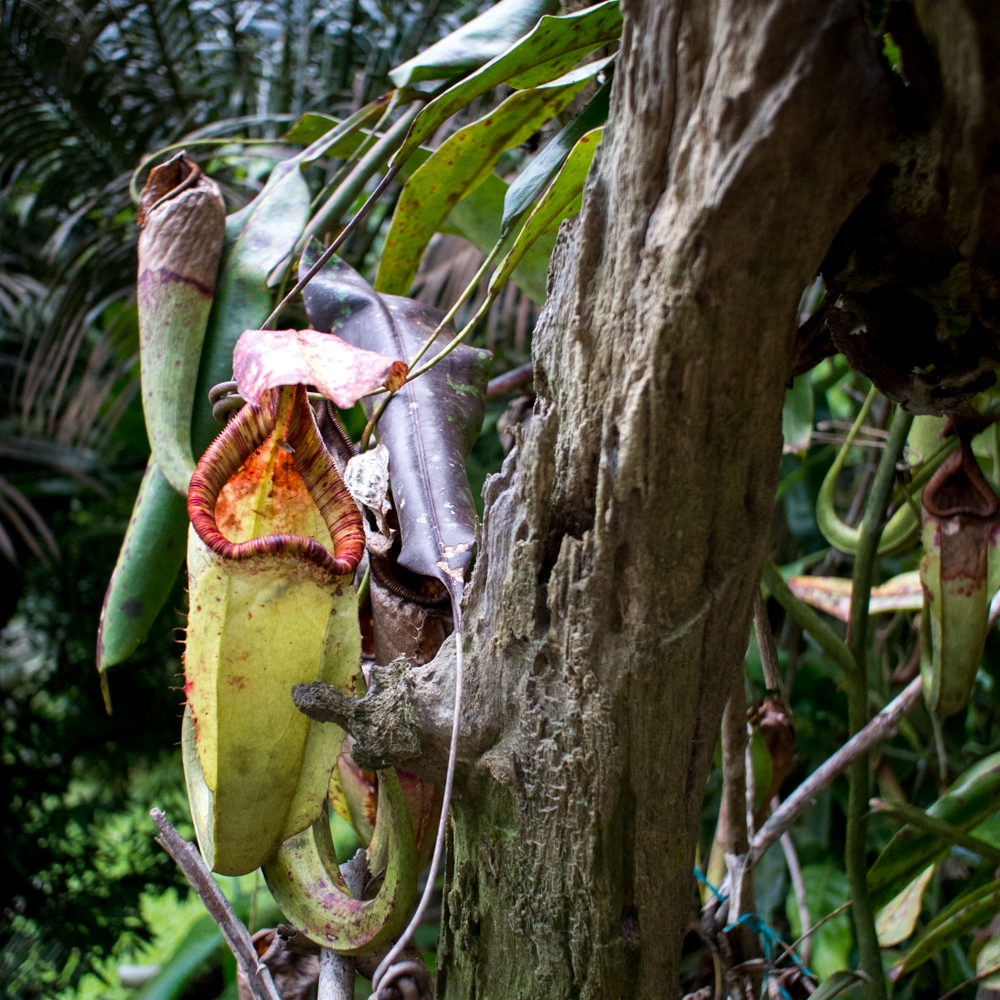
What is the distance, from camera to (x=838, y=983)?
0.71m

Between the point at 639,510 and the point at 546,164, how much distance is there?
317 mm

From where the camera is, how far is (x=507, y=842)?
1.58 ft

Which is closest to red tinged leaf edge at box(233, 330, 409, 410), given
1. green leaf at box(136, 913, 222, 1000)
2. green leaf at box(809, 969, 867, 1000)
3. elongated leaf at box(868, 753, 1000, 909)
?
green leaf at box(809, 969, 867, 1000)

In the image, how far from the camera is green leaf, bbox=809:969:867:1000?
0.70 meters

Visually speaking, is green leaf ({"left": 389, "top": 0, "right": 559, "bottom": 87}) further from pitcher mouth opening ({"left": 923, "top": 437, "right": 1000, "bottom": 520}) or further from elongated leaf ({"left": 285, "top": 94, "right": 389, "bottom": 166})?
pitcher mouth opening ({"left": 923, "top": 437, "right": 1000, "bottom": 520})

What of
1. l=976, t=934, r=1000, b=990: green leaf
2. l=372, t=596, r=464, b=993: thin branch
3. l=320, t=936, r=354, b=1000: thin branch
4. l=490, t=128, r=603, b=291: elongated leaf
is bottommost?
l=976, t=934, r=1000, b=990: green leaf

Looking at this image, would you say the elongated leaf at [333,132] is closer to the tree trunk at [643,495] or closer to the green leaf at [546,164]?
the green leaf at [546,164]

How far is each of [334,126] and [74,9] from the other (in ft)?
3.79

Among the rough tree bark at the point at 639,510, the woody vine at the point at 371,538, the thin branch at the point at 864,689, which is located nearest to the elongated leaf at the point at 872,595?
the woody vine at the point at 371,538

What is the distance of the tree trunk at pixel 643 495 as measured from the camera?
322mm

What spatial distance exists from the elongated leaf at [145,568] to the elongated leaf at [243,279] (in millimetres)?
62

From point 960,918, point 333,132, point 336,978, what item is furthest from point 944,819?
point 333,132

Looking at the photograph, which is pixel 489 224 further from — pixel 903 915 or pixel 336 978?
pixel 903 915

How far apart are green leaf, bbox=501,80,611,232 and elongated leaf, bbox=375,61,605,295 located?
3cm
